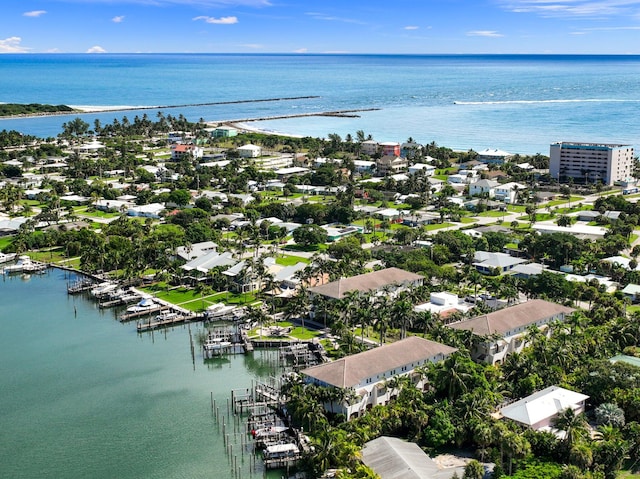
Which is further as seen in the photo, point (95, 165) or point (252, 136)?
point (252, 136)

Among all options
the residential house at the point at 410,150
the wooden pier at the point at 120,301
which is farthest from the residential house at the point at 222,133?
the wooden pier at the point at 120,301

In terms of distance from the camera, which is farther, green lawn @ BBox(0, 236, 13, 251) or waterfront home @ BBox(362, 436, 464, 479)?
green lawn @ BBox(0, 236, 13, 251)

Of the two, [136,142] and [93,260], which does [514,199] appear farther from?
[136,142]

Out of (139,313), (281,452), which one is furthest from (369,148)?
(281,452)

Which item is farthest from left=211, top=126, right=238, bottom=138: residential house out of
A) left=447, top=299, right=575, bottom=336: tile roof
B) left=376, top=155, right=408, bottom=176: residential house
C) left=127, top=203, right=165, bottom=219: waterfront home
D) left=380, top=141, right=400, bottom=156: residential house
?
left=447, top=299, right=575, bottom=336: tile roof

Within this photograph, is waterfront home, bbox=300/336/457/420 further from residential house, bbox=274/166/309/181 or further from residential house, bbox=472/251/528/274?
residential house, bbox=274/166/309/181

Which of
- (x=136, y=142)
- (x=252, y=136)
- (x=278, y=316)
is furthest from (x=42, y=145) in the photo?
(x=278, y=316)
